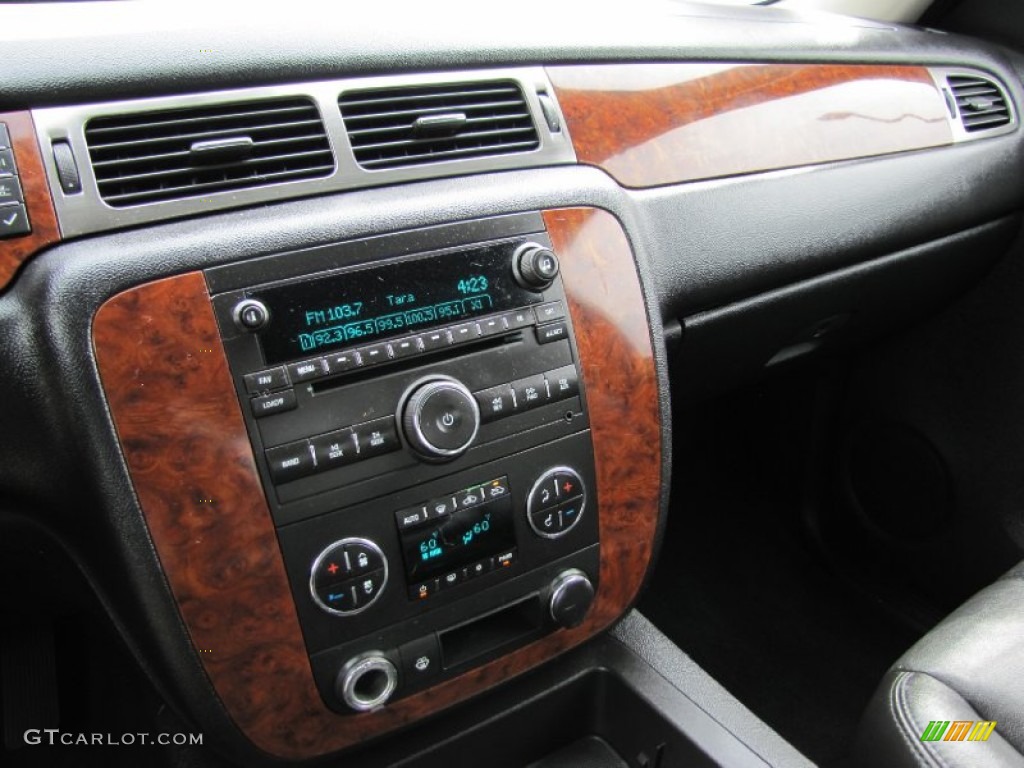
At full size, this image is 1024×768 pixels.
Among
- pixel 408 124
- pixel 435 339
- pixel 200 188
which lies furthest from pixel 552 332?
pixel 200 188

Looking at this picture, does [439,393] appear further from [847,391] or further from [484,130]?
[847,391]

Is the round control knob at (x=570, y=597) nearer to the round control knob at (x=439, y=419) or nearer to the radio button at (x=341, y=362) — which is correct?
the round control knob at (x=439, y=419)

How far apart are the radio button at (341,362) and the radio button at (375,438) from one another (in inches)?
2.0

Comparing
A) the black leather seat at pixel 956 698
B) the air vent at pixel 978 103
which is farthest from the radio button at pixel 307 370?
the air vent at pixel 978 103

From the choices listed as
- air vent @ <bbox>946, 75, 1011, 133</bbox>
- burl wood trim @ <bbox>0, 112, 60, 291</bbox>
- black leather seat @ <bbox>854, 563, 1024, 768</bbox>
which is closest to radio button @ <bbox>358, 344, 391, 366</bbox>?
burl wood trim @ <bbox>0, 112, 60, 291</bbox>

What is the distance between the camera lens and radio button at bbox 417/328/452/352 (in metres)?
0.77

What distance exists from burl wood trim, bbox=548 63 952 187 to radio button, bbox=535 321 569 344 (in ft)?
0.66

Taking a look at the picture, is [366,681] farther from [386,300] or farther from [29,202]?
[29,202]

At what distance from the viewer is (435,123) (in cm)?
81

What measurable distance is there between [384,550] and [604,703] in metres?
0.39

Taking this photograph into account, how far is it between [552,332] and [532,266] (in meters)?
0.07

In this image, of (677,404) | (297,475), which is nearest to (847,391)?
(677,404)

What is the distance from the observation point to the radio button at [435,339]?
2.53 ft

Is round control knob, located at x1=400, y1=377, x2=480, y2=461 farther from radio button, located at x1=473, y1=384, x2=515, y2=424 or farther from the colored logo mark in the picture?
the colored logo mark
